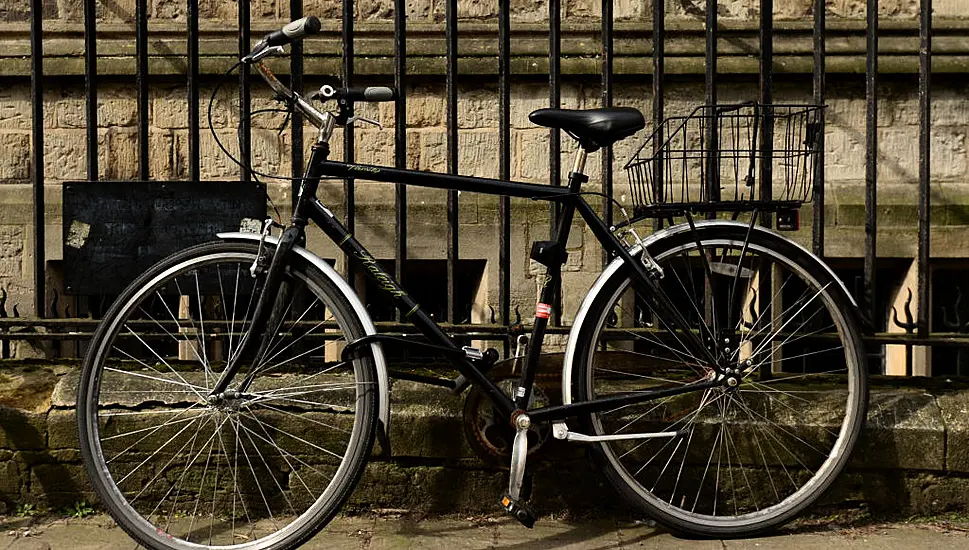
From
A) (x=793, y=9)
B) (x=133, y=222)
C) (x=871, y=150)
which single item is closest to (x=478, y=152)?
(x=793, y=9)

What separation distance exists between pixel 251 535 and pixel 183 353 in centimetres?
212

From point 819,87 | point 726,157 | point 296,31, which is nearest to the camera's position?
point 296,31

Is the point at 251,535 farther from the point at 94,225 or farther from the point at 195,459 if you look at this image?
the point at 94,225

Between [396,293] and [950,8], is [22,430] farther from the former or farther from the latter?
[950,8]

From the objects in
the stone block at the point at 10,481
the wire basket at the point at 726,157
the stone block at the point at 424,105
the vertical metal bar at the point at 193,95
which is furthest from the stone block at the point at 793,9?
the stone block at the point at 10,481

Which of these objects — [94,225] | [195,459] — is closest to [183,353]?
[94,225]

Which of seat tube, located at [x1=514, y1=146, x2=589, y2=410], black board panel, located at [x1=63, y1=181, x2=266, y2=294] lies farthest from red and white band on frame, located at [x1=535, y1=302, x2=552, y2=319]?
black board panel, located at [x1=63, y1=181, x2=266, y2=294]

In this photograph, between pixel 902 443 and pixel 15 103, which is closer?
pixel 902 443

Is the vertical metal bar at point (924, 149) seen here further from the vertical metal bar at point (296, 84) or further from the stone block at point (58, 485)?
the stone block at point (58, 485)

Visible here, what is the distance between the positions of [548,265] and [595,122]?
1.47 feet

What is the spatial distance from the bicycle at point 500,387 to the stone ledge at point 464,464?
14cm

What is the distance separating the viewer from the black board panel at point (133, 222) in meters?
3.92

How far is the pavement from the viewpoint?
3475mm

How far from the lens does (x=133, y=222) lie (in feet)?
13.0
